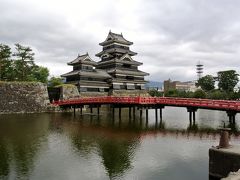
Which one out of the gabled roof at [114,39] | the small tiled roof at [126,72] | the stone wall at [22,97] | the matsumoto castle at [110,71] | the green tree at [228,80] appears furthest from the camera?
the green tree at [228,80]

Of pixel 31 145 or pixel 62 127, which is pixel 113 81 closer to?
pixel 62 127

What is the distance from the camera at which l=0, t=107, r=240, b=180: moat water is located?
48.2ft

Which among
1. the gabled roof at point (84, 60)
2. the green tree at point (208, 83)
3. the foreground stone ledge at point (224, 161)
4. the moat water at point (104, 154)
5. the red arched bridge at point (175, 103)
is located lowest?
the moat water at point (104, 154)

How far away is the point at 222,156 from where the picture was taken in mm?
12711

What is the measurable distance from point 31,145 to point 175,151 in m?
10.1

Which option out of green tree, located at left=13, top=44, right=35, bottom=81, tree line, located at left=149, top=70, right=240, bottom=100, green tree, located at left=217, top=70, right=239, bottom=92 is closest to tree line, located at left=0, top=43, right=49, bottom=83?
green tree, located at left=13, top=44, right=35, bottom=81

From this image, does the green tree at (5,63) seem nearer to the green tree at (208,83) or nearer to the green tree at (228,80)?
the green tree at (228,80)

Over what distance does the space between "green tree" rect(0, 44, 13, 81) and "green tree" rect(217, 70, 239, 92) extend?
5870 cm

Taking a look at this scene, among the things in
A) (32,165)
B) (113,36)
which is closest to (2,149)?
(32,165)

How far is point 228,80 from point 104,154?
2887 inches

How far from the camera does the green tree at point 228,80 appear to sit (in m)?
83.2

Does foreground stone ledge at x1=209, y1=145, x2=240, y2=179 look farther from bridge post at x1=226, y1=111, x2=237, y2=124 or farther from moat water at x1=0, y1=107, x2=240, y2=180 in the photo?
bridge post at x1=226, y1=111, x2=237, y2=124

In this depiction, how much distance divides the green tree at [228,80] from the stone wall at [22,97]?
55.4 meters

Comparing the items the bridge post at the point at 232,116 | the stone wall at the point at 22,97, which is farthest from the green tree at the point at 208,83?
the bridge post at the point at 232,116
